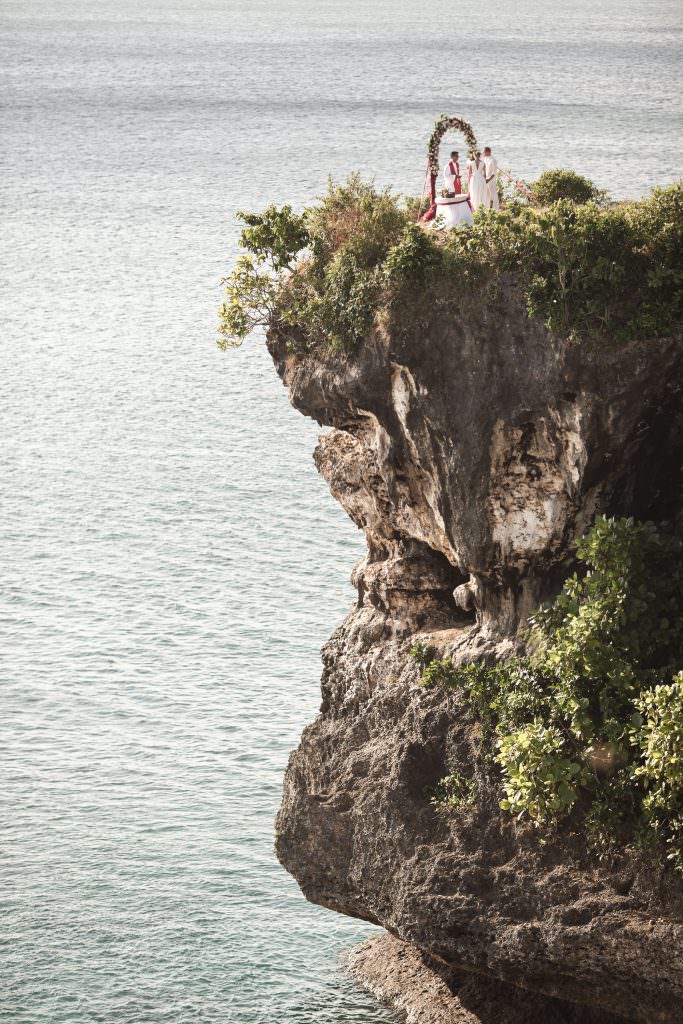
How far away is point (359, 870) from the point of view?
1303 inches

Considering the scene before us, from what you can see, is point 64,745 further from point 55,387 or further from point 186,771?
point 55,387

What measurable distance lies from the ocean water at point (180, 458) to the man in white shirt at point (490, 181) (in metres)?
21.4

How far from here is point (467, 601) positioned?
108ft

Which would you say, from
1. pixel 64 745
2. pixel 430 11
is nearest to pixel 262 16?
pixel 430 11

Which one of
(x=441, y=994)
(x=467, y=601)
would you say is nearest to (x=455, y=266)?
(x=467, y=601)

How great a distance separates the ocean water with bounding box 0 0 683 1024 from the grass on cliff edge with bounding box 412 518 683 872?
13700 mm

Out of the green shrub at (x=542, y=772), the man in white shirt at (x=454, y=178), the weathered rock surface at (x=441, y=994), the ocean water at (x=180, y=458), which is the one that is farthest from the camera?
the ocean water at (x=180, y=458)

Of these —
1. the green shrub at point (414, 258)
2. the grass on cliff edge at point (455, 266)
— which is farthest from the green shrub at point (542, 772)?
the green shrub at point (414, 258)

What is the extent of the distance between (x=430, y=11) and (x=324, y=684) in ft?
487

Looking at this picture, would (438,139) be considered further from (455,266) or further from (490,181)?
(455,266)

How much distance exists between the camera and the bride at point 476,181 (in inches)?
1310

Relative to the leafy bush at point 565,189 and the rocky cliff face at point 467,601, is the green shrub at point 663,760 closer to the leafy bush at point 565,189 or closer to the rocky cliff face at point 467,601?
the rocky cliff face at point 467,601

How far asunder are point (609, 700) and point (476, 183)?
41.6ft

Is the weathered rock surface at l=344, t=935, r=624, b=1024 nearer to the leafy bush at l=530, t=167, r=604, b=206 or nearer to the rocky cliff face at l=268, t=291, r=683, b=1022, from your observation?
the rocky cliff face at l=268, t=291, r=683, b=1022
